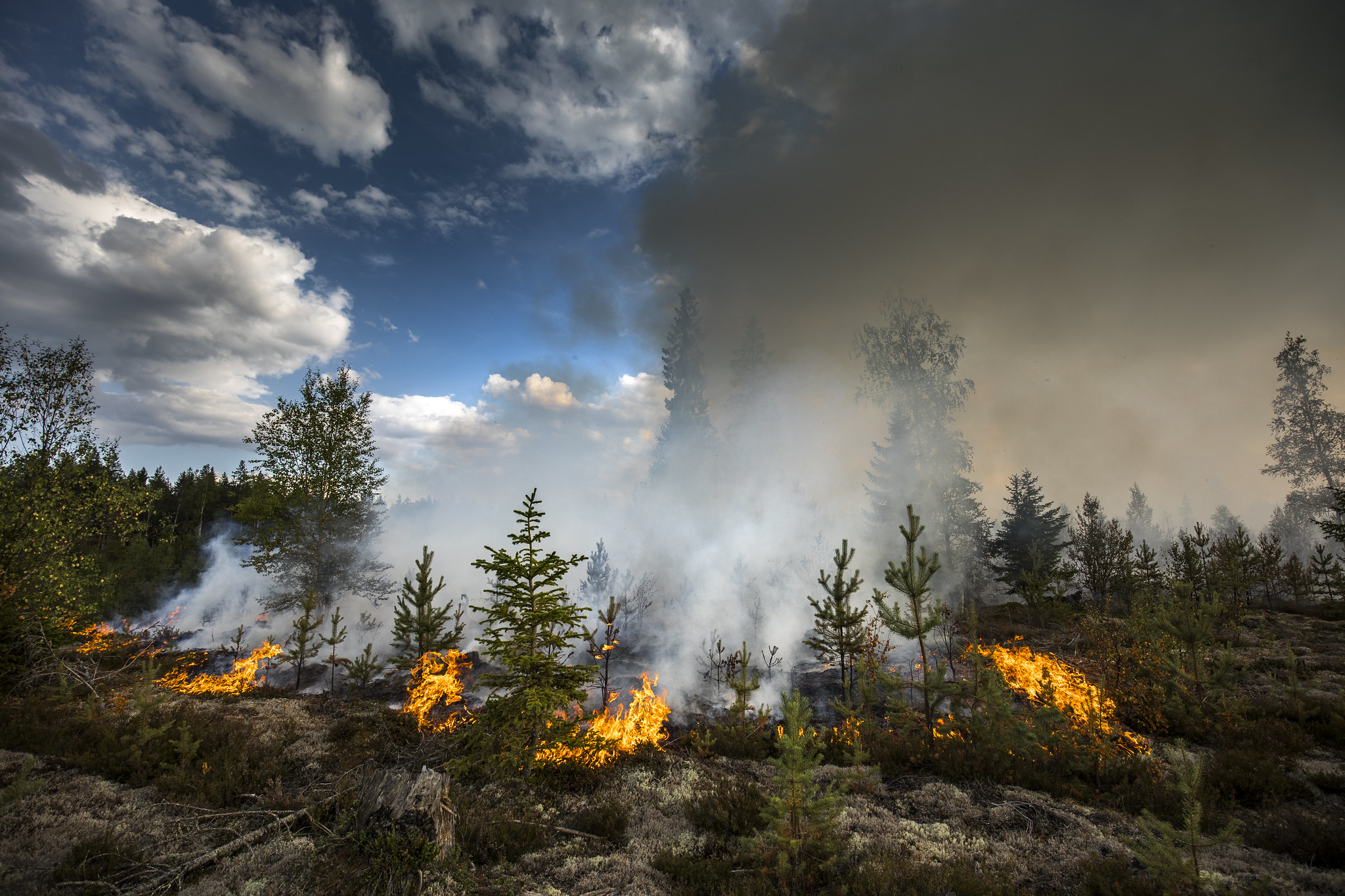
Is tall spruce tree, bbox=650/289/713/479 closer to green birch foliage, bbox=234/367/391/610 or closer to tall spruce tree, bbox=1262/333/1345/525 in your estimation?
green birch foliage, bbox=234/367/391/610

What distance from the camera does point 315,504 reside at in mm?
22297

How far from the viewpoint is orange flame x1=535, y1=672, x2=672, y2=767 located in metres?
8.19

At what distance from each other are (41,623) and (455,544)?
3062 centimetres

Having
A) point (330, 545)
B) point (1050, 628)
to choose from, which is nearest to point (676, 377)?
point (330, 545)

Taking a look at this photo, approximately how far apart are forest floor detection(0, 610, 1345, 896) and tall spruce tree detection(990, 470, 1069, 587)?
15721 millimetres

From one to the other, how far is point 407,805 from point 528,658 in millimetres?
2149

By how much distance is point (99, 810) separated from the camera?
5965 millimetres

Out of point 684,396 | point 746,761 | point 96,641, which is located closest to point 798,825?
point 746,761

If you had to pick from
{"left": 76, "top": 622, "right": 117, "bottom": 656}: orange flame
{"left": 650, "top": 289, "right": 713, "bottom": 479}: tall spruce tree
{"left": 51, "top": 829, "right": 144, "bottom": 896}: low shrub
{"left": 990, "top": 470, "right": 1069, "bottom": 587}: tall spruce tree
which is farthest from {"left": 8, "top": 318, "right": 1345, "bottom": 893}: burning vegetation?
{"left": 650, "top": 289, "right": 713, "bottom": 479}: tall spruce tree

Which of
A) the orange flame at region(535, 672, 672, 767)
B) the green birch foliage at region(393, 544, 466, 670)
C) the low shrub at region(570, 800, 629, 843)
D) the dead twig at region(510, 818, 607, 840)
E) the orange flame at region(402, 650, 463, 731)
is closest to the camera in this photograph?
the dead twig at region(510, 818, 607, 840)

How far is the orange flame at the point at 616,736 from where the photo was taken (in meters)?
8.19

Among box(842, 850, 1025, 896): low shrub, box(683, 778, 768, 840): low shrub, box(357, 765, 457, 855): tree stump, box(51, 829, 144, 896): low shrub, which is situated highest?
box(357, 765, 457, 855): tree stump

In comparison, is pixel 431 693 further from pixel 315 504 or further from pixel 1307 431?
pixel 1307 431

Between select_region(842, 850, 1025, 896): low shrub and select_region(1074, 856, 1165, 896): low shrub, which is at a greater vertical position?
select_region(1074, 856, 1165, 896): low shrub
